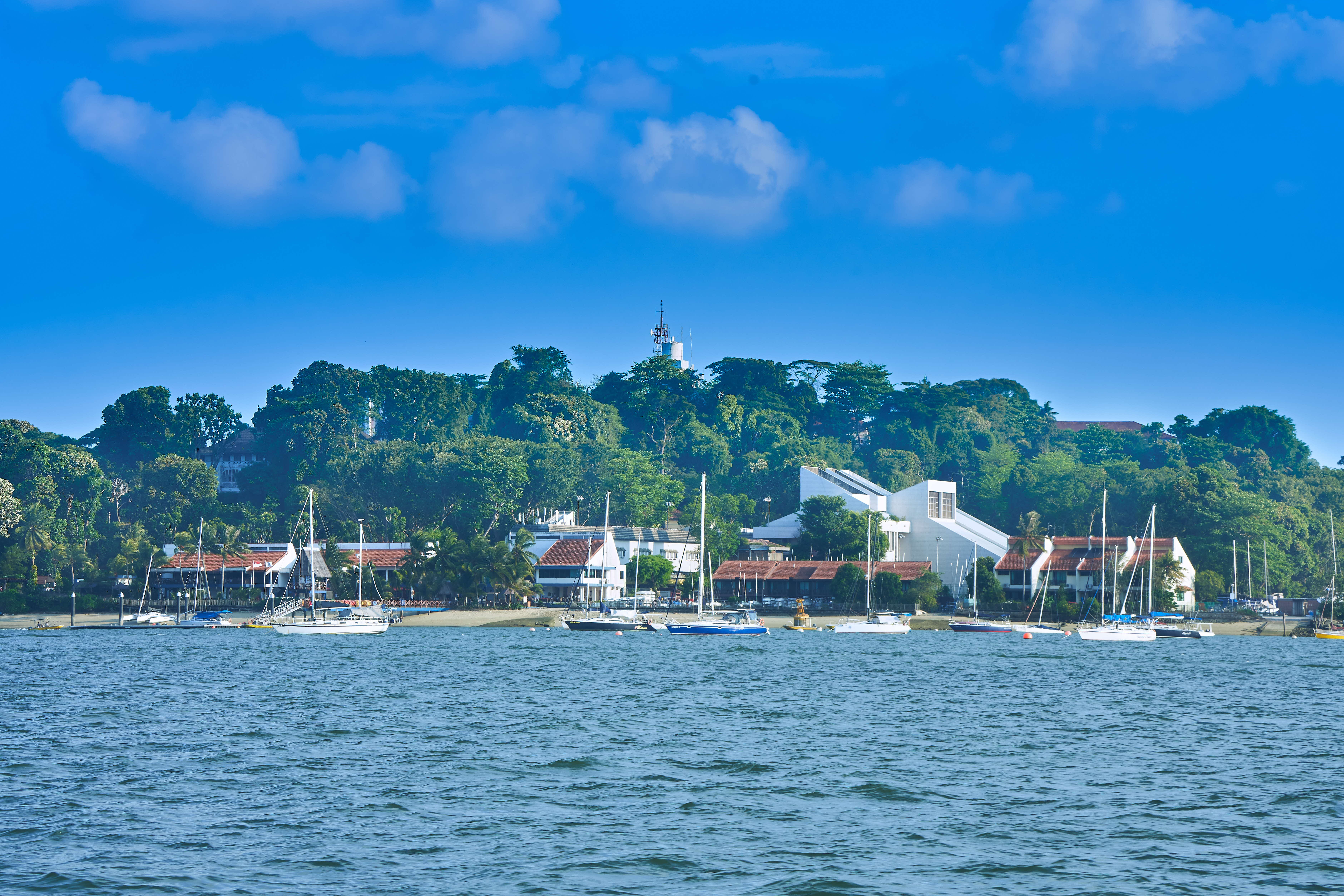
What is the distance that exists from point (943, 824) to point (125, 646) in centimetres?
5573

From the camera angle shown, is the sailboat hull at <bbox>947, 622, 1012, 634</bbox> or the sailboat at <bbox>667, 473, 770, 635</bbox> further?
the sailboat hull at <bbox>947, 622, 1012, 634</bbox>

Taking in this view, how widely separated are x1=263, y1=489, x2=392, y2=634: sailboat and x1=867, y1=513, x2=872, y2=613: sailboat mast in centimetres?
3158

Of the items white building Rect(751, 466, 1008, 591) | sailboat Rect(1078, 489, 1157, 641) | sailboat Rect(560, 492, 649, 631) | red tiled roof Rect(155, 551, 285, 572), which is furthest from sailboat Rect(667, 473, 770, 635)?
red tiled roof Rect(155, 551, 285, 572)

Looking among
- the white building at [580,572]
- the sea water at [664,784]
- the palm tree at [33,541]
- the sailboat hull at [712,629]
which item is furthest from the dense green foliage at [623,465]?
the sea water at [664,784]

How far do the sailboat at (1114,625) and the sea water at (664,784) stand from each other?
27239 mm

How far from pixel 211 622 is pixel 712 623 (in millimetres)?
32840

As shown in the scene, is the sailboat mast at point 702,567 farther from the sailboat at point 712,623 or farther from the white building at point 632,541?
the white building at point 632,541

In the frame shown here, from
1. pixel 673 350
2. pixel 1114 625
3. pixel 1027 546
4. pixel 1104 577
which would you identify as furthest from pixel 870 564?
pixel 673 350

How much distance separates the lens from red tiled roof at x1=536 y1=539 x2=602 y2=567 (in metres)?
99.1

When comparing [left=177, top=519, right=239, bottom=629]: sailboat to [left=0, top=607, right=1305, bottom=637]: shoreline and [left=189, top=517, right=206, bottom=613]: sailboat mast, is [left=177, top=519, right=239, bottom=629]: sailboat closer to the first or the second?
[left=189, top=517, right=206, bottom=613]: sailboat mast

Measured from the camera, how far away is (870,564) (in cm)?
8788

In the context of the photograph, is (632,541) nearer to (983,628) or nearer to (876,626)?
(876,626)

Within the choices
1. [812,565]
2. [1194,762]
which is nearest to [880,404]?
[812,565]

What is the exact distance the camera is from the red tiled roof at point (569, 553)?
325 ft
